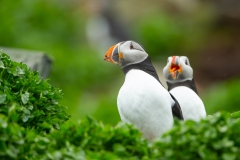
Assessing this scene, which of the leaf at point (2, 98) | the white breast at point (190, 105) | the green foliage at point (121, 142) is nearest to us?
the green foliage at point (121, 142)

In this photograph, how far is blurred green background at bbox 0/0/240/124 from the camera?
1375 cm

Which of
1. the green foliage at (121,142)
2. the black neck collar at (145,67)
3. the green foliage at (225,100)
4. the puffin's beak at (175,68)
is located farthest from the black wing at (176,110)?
the green foliage at (225,100)

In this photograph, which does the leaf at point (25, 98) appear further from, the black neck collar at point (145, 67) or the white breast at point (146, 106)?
the black neck collar at point (145, 67)

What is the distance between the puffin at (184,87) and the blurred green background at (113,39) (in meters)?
5.97

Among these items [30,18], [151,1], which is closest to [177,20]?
[151,1]

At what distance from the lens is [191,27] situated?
20.2m

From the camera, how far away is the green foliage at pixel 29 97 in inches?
180

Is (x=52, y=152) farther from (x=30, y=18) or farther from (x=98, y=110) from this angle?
(x=30, y=18)

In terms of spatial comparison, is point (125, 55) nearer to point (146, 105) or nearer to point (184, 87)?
point (146, 105)

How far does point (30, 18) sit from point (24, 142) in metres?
12.7

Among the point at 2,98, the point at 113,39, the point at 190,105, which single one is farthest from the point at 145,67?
the point at 113,39

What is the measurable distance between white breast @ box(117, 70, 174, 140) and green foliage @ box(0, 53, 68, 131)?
0.41 m

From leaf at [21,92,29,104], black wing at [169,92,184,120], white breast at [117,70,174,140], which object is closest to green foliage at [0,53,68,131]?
leaf at [21,92,29,104]

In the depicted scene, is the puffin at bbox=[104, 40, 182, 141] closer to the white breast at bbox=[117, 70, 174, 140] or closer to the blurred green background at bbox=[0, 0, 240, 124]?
the white breast at bbox=[117, 70, 174, 140]
